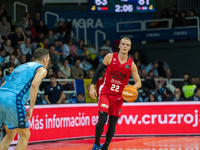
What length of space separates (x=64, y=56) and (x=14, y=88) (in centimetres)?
1002

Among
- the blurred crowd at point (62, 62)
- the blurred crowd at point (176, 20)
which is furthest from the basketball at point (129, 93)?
the blurred crowd at point (176, 20)

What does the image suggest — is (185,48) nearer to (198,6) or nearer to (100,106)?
(198,6)

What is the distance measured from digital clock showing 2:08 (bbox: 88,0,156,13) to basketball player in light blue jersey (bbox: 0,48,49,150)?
1180 centimetres

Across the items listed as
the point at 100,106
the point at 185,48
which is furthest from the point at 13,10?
the point at 100,106

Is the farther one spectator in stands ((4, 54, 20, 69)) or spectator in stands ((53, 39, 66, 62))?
spectator in stands ((53, 39, 66, 62))

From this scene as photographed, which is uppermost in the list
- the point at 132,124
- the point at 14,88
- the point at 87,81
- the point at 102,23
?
the point at 102,23

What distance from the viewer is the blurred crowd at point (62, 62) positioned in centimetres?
1248

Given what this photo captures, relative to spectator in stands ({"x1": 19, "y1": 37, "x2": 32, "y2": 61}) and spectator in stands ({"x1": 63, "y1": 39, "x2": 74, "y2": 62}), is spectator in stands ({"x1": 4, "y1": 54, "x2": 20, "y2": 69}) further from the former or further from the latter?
spectator in stands ({"x1": 63, "y1": 39, "x2": 74, "y2": 62})

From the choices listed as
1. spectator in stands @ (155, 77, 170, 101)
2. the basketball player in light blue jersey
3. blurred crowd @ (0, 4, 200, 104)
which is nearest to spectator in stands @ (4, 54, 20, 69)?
blurred crowd @ (0, 4, 200, 104)

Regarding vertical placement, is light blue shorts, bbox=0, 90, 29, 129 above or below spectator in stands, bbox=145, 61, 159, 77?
above

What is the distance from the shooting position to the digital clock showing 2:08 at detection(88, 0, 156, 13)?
16953 mm

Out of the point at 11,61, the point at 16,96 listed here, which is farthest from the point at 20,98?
the point at 11,61

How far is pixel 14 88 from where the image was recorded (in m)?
5.45

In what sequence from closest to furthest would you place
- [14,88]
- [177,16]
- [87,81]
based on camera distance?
[14,88], [87,81], [177,16]
